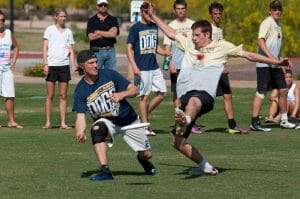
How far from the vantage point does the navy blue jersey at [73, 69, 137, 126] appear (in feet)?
36.1

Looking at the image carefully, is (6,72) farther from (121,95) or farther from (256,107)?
(121,95)

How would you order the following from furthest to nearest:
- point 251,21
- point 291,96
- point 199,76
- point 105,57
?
1. point 251,21
2. point 291,96
3. point 105,57
4. point 199,76

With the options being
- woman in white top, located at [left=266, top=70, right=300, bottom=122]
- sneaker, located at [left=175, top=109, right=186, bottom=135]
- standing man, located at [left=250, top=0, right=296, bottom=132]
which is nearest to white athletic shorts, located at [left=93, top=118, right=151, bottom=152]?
sneaker, located at [left=175, top=109, right=186, bottom=135]

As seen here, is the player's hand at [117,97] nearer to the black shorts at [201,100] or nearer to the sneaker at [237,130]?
the black shorts at [201,100]

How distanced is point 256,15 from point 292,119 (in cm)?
1871

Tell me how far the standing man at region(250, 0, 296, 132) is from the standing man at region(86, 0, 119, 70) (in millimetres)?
2609

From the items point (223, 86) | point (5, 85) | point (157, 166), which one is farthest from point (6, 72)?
point (157, 166)

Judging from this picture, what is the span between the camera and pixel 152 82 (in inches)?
637

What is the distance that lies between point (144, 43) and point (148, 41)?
71 millimetres

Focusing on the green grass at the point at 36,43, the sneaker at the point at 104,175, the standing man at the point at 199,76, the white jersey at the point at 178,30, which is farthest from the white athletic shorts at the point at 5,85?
the green grass at the point at 36,43

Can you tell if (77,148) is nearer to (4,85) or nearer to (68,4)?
(4,85)

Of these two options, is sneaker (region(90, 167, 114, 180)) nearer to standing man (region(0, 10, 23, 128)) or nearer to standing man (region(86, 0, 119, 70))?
standing man (region(0, 10, 23, 128))

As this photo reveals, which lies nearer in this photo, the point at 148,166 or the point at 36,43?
the point at 148,166

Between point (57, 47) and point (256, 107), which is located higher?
point (57, 47)
